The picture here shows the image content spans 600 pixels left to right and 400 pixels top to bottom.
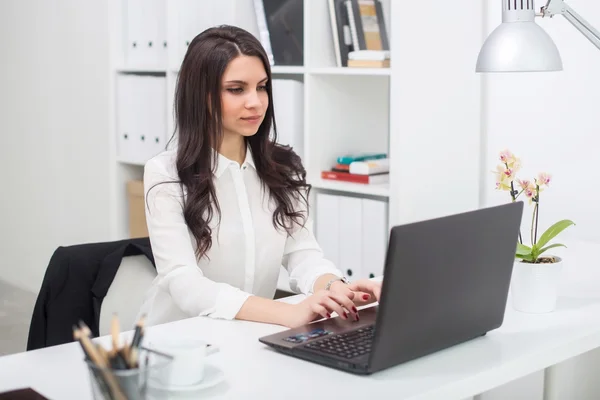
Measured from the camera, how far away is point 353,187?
3.13 m

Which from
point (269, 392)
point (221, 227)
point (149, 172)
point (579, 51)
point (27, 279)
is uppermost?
point (579, 51)

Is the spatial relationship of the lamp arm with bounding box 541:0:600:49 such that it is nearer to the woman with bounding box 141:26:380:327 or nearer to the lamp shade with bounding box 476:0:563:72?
the lamp shade with bounding box 476:0:563:72

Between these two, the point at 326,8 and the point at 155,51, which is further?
the point at 155,51

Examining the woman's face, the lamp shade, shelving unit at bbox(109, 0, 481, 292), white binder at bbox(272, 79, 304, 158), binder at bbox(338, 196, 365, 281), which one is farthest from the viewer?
white binder at bbox(272, 79, 304, 158)

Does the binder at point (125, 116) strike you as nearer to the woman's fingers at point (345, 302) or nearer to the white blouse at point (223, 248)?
the white blouse at point (223, 248)

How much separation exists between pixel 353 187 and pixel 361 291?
113cm

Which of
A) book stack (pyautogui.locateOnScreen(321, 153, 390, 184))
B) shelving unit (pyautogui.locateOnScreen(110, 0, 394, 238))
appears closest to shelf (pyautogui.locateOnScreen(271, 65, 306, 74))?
shelving unit (pyautogui.locateOnScreen(110, 0, 394, 238))

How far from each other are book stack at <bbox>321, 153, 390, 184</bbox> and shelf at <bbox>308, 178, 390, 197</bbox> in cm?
2

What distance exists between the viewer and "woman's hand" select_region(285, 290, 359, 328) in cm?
185

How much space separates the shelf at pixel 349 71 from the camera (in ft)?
9.70

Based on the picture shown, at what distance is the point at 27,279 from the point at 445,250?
4091 millimetres

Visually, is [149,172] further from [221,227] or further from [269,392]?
[269,392]

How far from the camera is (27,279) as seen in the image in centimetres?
523

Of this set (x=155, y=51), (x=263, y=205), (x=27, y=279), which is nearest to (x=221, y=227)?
(x=263, y=205)
